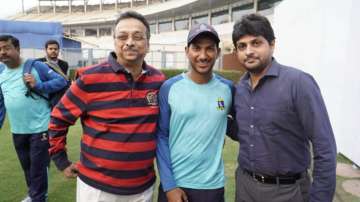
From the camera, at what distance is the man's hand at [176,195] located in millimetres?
2354

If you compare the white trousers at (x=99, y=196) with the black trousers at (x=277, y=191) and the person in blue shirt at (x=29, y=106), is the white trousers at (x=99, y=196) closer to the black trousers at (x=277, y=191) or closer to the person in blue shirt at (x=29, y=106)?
the black trousers at (x=277, y=191)

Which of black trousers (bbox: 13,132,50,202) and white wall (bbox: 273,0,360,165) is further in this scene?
white wall (bbox: 273,0,360,165)

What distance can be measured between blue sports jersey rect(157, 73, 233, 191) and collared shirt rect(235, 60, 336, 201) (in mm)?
173

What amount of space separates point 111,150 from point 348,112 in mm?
5086

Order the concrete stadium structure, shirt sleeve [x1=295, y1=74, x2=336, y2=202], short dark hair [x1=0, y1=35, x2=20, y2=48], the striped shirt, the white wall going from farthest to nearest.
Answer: the concrete stadium structure, the white wall, short dark hair [x1=0, y1=35, x2=20, y2=48], the striped shirt, shirt sleeve [x1=295, y1=74, x2=336, y2=202]

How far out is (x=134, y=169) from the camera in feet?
7.80

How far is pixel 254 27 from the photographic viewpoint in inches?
89.0

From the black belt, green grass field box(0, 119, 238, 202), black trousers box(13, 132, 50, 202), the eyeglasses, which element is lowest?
green grass field box(0, 119, 238, 202)

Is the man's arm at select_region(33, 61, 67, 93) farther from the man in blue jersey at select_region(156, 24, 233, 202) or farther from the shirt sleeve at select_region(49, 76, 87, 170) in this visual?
the man in blue jersey at select_region(156, 24, 233, 202)

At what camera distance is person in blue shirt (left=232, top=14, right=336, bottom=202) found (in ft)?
6.65

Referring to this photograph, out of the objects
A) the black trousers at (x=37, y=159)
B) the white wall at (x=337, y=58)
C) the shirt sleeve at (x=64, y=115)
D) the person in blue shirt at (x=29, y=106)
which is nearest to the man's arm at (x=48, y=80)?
the person in blue shirt at (x=29, y=106)

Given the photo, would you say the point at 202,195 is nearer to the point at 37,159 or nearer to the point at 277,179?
the point at 277,179

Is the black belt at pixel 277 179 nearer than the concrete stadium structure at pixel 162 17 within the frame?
Yes

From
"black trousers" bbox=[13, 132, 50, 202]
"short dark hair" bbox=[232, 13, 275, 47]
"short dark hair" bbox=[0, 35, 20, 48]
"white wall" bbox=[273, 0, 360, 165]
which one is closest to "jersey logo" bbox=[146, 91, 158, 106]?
"short dark hair" bbox=[232, 13, 275, 47]
